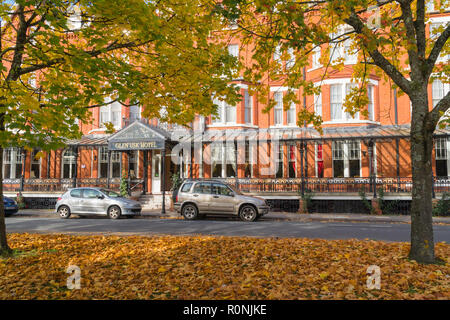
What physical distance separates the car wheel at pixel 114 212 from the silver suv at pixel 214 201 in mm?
3007

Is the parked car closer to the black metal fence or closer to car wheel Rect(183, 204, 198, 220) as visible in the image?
car wheel Rect(183, 204, 198, 220)

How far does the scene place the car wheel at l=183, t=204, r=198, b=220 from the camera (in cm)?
1345

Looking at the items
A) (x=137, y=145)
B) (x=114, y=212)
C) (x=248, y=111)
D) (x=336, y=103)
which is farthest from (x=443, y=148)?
(x=114, y=212)

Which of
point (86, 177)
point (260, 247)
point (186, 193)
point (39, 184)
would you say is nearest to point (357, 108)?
point (260, 247)

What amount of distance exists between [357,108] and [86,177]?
66.1ft

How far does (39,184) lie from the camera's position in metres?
20.5

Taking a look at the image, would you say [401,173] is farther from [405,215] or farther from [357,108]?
[357,108]

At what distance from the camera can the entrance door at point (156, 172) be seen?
20.4 m

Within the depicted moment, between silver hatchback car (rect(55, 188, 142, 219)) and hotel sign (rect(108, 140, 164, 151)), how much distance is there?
4.38m

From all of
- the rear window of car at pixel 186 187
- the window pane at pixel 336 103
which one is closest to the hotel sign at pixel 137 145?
the rear window of car at pixel 186 187

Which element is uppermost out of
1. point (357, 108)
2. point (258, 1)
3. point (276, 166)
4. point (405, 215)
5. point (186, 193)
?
point (258, 1)

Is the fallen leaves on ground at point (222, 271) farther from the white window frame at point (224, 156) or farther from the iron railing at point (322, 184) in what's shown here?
the white window frame at point (224, 156)

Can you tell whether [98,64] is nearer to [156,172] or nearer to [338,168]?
[156,172]

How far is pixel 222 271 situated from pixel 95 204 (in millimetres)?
11728
